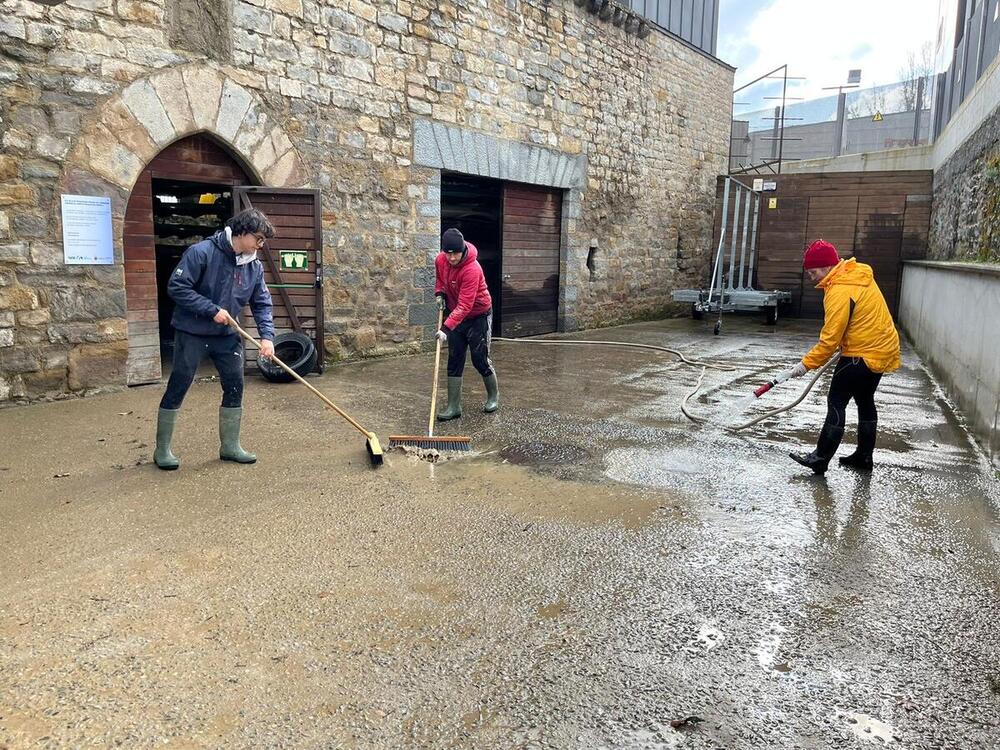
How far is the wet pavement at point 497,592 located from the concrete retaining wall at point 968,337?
311 millimetres

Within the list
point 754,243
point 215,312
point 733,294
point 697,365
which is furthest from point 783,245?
point 215,312

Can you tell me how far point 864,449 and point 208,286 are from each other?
427 centimetres

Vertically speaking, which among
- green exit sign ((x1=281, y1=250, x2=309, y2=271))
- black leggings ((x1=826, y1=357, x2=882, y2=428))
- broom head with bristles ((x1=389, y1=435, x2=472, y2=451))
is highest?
green exit sign ((x1=281, y1=250, x2=309, y2=271))

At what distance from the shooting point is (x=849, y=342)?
4676 mm

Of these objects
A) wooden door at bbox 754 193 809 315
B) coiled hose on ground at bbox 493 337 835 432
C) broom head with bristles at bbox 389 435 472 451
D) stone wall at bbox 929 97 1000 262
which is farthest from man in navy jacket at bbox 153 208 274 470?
wooden door at bbox 754 193 809 315

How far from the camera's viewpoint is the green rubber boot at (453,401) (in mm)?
6195

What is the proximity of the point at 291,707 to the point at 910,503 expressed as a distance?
3.56 metres

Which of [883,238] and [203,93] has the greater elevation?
[203,93]

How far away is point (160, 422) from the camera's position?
4.64 m

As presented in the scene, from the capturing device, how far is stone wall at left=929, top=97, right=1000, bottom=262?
8.18 m

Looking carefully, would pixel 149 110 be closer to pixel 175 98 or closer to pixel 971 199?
pixel 175 98

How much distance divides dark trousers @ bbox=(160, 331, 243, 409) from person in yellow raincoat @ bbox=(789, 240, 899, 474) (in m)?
3.55

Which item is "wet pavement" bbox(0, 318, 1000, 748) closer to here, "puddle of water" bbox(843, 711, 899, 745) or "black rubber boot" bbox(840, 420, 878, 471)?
"puddle of water" bbox(843, 711, 899, 745)

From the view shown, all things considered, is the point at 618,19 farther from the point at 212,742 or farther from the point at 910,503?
the point at 212,742
